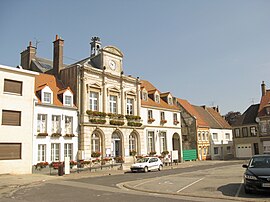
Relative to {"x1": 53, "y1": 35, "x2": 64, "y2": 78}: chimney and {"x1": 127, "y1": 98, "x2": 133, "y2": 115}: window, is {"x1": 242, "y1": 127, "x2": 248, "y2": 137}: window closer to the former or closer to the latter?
{"x1": 127, "y1": 98, "x2": 133, "y2": 115}: window

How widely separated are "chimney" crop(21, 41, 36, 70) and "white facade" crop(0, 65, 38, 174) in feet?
41.1

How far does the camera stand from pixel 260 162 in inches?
499

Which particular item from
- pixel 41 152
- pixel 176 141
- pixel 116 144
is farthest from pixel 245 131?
pixel 41 152

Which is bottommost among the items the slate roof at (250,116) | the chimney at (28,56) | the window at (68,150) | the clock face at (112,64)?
the window at (68,150)

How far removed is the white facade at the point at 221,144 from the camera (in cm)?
5088

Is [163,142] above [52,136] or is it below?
below

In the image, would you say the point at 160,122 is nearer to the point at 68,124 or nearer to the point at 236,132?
the point at 68,124

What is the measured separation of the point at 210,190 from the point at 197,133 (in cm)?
3419

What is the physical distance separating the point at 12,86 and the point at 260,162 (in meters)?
19.7

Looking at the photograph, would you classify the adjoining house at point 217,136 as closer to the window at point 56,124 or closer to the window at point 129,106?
the window at point 129,106

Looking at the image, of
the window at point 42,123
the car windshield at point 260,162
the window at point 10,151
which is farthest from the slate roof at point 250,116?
the car windshield at point 260,162

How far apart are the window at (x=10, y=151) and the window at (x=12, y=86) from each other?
4.26 meters

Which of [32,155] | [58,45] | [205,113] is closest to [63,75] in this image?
[58,45]

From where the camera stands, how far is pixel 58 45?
109 feet
